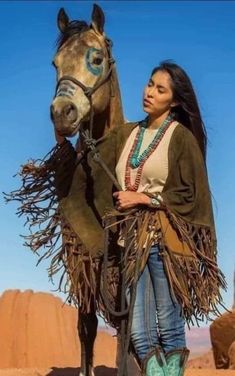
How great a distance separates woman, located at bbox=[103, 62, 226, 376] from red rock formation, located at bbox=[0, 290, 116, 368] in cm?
4019

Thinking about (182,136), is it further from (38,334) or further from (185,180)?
(38,334)

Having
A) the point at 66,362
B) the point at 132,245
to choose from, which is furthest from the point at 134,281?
the point at 66,362

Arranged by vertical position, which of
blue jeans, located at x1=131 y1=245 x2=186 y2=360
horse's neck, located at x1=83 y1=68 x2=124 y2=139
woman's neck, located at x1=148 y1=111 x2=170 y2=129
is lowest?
blue jeans, located at x1=131 y1=245 x2=186 y2=360

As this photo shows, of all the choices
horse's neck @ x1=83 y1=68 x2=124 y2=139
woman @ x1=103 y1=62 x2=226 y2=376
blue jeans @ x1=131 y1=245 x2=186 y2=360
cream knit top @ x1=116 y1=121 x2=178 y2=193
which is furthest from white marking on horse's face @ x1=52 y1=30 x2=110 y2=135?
blue jeans @ x1=131 y1=245 x2=186 y2=360

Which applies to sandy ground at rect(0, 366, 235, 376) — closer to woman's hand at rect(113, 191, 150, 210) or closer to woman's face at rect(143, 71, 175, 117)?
woman's hand at rect(113, 191, 150, 210)

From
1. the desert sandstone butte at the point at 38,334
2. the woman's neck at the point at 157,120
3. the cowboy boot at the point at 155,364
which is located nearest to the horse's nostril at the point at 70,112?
the woman's neck at the point at 157,120

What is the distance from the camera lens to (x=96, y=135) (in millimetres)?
5660

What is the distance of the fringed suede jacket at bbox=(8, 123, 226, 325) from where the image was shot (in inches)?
181

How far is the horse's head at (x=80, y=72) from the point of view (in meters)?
4.85

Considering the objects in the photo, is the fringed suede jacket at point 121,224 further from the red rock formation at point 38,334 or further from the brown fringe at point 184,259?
the red rock formation at point 38,334

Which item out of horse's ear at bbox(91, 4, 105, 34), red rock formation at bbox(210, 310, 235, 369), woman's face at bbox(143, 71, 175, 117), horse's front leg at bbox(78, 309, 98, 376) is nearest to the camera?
woman's face at bbox(143, 71, 175, 117)

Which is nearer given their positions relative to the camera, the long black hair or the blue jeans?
the blue jeans

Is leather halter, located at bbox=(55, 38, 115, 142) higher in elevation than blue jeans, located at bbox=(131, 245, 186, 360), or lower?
higher

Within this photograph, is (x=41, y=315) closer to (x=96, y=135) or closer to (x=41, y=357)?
(x=41, y=357)
